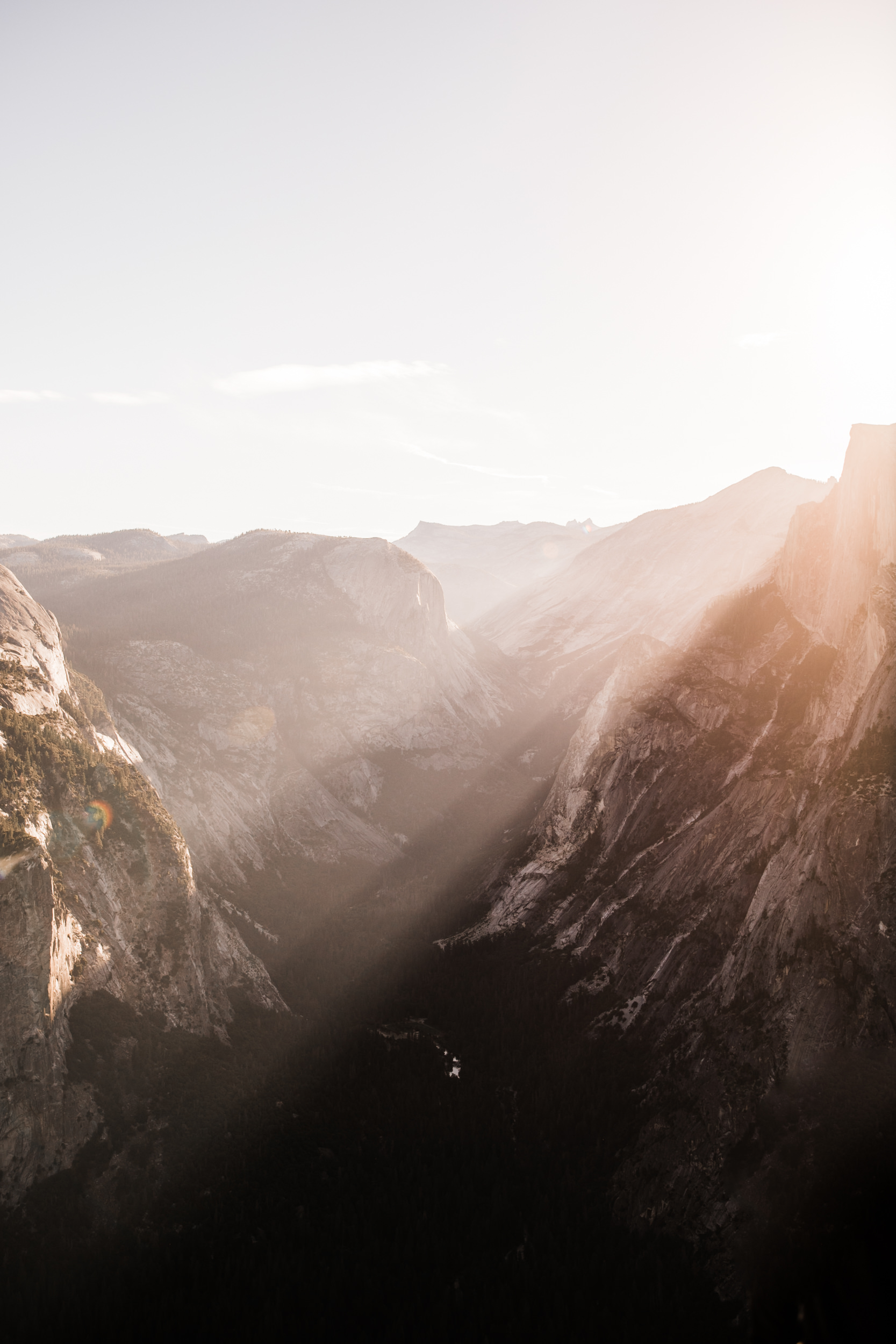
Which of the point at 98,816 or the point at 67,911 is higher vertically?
the point at 98,816

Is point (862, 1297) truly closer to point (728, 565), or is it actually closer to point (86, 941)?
point (86, 941)

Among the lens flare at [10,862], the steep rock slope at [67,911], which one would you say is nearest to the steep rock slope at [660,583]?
the steep rock slope at [67,911]

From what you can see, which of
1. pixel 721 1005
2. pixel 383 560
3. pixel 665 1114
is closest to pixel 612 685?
pixel 721 1005

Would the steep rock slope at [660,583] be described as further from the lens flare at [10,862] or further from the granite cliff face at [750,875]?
the lens flare at [10,862]

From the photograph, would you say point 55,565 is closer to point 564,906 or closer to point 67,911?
point 67,911

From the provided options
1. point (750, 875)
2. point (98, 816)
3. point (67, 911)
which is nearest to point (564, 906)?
point (750, 875)

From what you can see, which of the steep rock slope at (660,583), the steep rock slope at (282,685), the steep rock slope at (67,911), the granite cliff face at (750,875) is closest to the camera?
the steep rock slope at (67,911)
